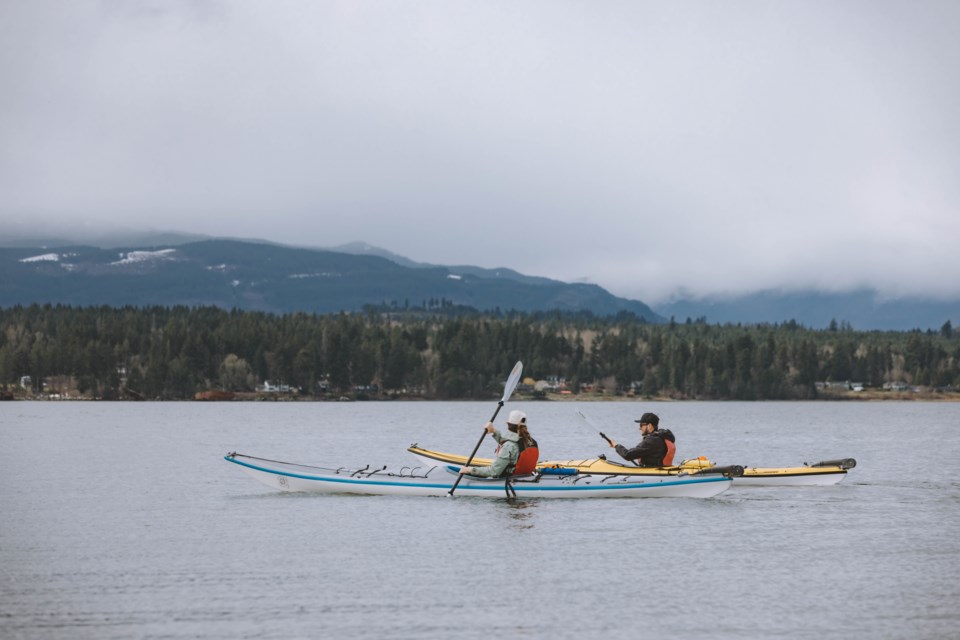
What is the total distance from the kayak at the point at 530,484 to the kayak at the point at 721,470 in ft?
0.94

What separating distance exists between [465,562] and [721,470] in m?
11.4

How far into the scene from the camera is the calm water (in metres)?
20.8

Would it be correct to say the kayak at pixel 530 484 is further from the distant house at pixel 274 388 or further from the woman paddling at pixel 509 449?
the distant house at pixel 274 388

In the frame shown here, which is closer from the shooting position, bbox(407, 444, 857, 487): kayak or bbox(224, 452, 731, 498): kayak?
bbox(224, 452, 731, 498): kayak

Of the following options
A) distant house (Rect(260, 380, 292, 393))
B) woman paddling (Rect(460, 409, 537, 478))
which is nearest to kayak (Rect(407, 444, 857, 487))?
woman paddling (Rect(460, 409, 537, 478))

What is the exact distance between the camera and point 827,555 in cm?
2812

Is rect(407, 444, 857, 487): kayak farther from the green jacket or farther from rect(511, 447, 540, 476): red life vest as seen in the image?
the green jacket

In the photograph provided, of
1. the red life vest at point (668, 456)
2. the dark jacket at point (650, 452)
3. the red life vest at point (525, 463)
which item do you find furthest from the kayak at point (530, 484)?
the red life vest at point (668, 456)

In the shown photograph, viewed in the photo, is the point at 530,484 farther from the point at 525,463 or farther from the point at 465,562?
the point at 465,562

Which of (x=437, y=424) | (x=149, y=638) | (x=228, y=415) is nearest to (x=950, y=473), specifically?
(x=149, y=638)

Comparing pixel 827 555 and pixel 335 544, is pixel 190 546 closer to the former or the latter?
pixel 335 544

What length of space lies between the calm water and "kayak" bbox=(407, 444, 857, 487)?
661 millimetres

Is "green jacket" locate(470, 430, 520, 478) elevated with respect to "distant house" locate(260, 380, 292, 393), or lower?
lower

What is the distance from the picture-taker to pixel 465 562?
27297 mm
